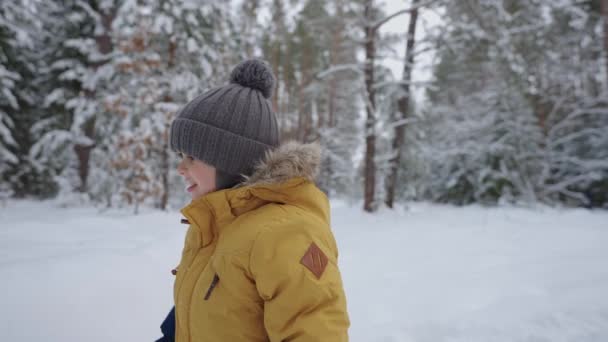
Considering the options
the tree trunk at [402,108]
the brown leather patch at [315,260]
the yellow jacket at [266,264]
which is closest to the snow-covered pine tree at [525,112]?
the tree trunk at [402,108]

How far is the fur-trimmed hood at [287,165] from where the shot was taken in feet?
3.85

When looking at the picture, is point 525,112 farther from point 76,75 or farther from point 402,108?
point 76,75

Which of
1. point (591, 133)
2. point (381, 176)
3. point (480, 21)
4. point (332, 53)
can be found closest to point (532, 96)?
point (591, 133)

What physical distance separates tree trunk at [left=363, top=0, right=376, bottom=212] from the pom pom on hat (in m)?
6.94

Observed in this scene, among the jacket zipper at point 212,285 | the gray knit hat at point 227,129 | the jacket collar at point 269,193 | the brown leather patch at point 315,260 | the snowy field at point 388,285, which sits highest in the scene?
the gray knit hat at point 227,129

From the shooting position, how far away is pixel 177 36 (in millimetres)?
8867

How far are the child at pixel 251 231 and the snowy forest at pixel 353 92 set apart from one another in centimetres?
479

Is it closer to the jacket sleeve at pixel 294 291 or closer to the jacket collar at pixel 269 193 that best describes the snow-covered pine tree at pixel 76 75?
the jacket collar at pixel 269 193

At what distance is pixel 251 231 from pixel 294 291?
24 centimetres

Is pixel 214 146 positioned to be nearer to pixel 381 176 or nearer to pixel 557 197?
pixel 381 176

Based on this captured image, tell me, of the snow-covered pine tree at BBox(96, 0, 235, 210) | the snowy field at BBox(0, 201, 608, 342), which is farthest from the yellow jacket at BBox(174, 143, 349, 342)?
the snow-covered pine tree at BBox(96, 0, 235, 210)

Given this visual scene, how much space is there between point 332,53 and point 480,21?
29.9 ft

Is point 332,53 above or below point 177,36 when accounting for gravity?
above

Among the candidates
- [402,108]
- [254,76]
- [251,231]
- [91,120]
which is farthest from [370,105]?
[91,120]
